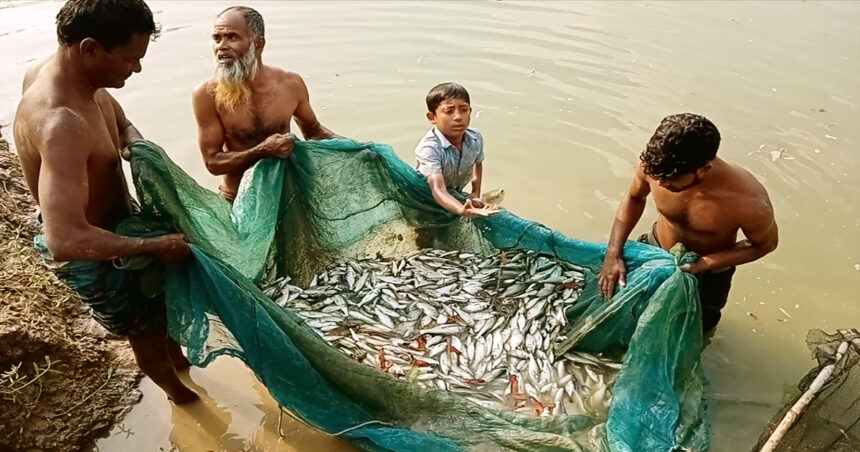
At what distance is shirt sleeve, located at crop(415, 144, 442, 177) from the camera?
166 inches

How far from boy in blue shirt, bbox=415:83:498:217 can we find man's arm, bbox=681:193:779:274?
139 centimetres

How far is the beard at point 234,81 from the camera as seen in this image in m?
4.02

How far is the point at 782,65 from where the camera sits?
851cm

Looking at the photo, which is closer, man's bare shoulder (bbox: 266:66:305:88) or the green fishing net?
the green fishing net

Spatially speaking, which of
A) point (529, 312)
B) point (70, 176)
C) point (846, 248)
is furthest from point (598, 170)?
point (70, 176)

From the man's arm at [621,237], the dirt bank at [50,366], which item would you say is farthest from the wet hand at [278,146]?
the man's arm at [621,237]

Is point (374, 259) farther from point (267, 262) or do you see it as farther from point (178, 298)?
point (178, 298)

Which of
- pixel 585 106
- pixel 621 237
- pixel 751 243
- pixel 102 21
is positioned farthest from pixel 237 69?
pixel 585 106

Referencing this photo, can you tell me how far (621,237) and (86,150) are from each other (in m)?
2.93

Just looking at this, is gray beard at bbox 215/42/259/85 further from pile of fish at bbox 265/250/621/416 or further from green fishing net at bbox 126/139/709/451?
pile of fish at bbox 265/250/621/416

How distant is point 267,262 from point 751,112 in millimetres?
6353

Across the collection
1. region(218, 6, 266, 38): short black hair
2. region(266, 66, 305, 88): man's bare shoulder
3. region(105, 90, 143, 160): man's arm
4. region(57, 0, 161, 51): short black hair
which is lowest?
region(105, 90, 143, 160): man's arm

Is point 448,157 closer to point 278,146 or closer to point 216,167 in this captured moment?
point 278,146

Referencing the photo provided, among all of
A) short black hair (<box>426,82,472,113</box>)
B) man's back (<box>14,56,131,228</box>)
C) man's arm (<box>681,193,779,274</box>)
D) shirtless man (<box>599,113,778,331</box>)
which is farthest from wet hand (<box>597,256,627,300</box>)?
man's back (<box>14,56,131,228</box>)
